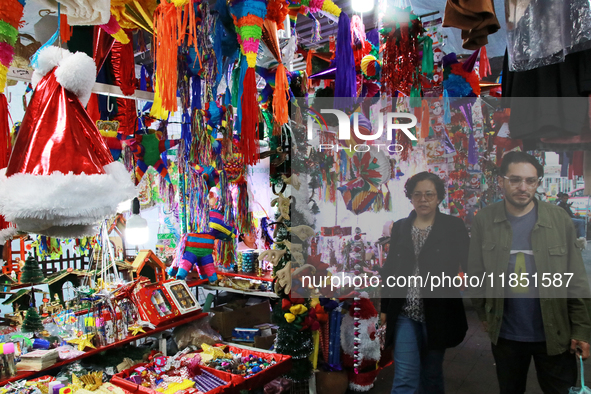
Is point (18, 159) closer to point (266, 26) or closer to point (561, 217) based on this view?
point (266, 26)

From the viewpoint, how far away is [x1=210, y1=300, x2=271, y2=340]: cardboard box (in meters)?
3.64

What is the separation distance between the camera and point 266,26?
1837 mm

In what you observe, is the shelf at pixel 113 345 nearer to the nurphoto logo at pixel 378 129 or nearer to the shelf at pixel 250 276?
the shelf at pixel 250 276

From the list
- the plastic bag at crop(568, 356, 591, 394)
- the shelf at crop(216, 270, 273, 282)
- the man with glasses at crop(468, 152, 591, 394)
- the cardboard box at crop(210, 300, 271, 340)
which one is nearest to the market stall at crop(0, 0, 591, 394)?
the man with glasses at crop(468, 152, 591, 394)

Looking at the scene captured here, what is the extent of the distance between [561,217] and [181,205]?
8.90ft

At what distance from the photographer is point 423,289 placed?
204 cm

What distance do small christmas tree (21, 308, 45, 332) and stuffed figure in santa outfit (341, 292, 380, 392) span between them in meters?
1.93

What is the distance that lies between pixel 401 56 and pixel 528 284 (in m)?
1.30

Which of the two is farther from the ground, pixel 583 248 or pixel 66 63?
pixel 66 63

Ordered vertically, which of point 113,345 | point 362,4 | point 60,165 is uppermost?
point 362,4

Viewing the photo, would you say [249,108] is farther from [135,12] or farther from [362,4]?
[362,4]

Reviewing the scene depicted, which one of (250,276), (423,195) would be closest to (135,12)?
(423,195)

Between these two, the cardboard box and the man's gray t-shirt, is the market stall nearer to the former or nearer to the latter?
the man's gray t-shirt

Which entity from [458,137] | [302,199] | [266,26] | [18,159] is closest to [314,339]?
[302,199]
